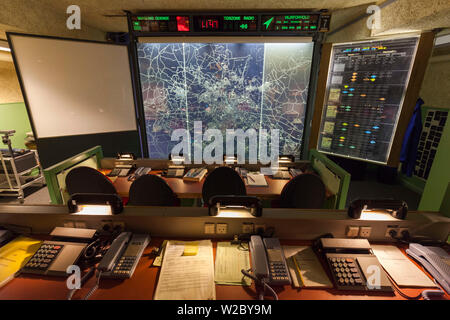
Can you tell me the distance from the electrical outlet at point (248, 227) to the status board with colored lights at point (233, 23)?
280 centimetres

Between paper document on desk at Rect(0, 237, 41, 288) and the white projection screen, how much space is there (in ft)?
8.21

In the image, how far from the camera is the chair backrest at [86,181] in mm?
1961

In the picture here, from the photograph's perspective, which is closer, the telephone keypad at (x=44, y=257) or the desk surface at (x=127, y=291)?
the desk surface at (x=127, y=291)

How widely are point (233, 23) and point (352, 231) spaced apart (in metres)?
2.97

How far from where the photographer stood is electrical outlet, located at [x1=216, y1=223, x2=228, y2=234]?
1281mm

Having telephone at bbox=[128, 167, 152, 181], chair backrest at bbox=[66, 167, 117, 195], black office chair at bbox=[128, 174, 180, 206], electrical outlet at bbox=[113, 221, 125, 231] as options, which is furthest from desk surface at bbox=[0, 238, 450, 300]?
telephone at bbox=[128, 167, 152, 181]

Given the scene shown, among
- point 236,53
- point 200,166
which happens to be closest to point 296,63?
point 236,53

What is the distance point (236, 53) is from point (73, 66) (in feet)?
8.17

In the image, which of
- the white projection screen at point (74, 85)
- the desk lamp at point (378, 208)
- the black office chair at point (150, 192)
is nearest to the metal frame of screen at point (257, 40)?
the white projection screen at point (74, 85)

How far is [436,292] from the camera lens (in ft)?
3.17

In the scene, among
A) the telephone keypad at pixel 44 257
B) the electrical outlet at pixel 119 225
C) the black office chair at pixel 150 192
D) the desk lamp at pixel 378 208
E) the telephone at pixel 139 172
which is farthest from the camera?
the telephone at pixel 139 172

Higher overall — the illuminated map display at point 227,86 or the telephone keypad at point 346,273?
the illuminated map display at point 227,86

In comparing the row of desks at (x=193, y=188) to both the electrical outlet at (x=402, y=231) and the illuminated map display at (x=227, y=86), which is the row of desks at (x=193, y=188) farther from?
the illuminated map display at (x=227, y=86)

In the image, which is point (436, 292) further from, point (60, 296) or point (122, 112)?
point (122, 112)
